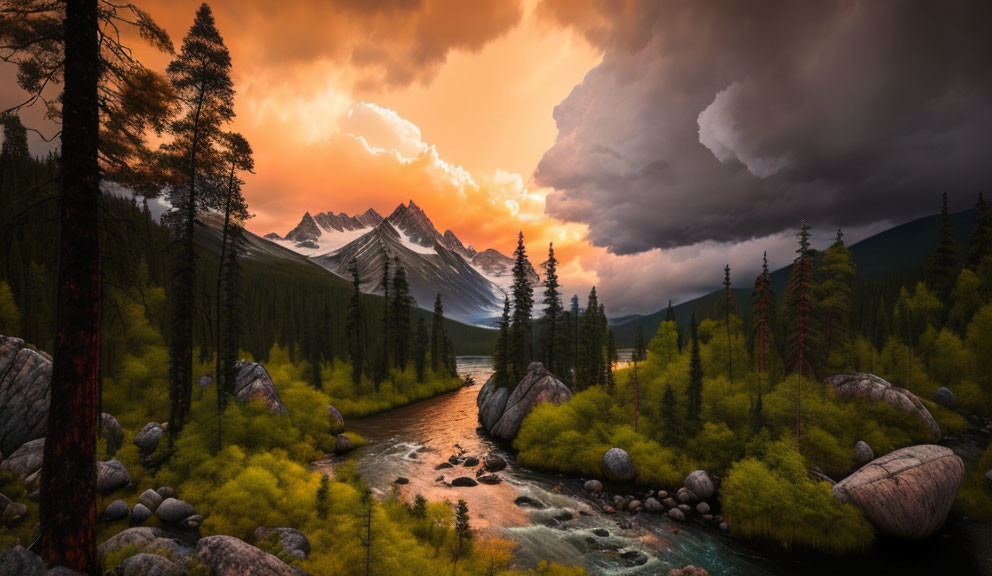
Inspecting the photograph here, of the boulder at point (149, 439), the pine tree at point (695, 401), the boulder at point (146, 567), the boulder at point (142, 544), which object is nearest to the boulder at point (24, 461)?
the boulder at point (149, 439)

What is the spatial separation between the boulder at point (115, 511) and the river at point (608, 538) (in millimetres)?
12040

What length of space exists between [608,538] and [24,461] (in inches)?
1156

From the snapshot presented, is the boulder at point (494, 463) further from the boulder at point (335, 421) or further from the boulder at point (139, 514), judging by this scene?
the boulder at point (139, 514)

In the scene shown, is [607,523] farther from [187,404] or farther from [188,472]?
[187,404]

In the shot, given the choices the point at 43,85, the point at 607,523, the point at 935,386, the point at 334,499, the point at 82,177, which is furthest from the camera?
the point at 935,386

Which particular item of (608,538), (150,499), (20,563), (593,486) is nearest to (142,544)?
(20,563)

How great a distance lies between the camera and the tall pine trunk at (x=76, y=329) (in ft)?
20.1

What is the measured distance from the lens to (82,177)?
6.40 meters

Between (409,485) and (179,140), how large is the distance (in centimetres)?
2492

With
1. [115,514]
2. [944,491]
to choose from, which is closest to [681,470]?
[944,491]

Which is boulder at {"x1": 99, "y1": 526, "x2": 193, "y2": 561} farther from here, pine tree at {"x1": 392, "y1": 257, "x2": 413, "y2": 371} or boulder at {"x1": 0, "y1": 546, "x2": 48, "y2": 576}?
pine tree at {"x1": 392, "y1": 257, "x2": 413, "y2": 371}

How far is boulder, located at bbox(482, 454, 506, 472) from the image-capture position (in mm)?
29438

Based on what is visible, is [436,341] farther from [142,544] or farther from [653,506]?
[142,544]

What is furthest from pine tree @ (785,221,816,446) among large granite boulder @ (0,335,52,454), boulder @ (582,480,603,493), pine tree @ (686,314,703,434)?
large granite boulder @ (0,335,52,454)
